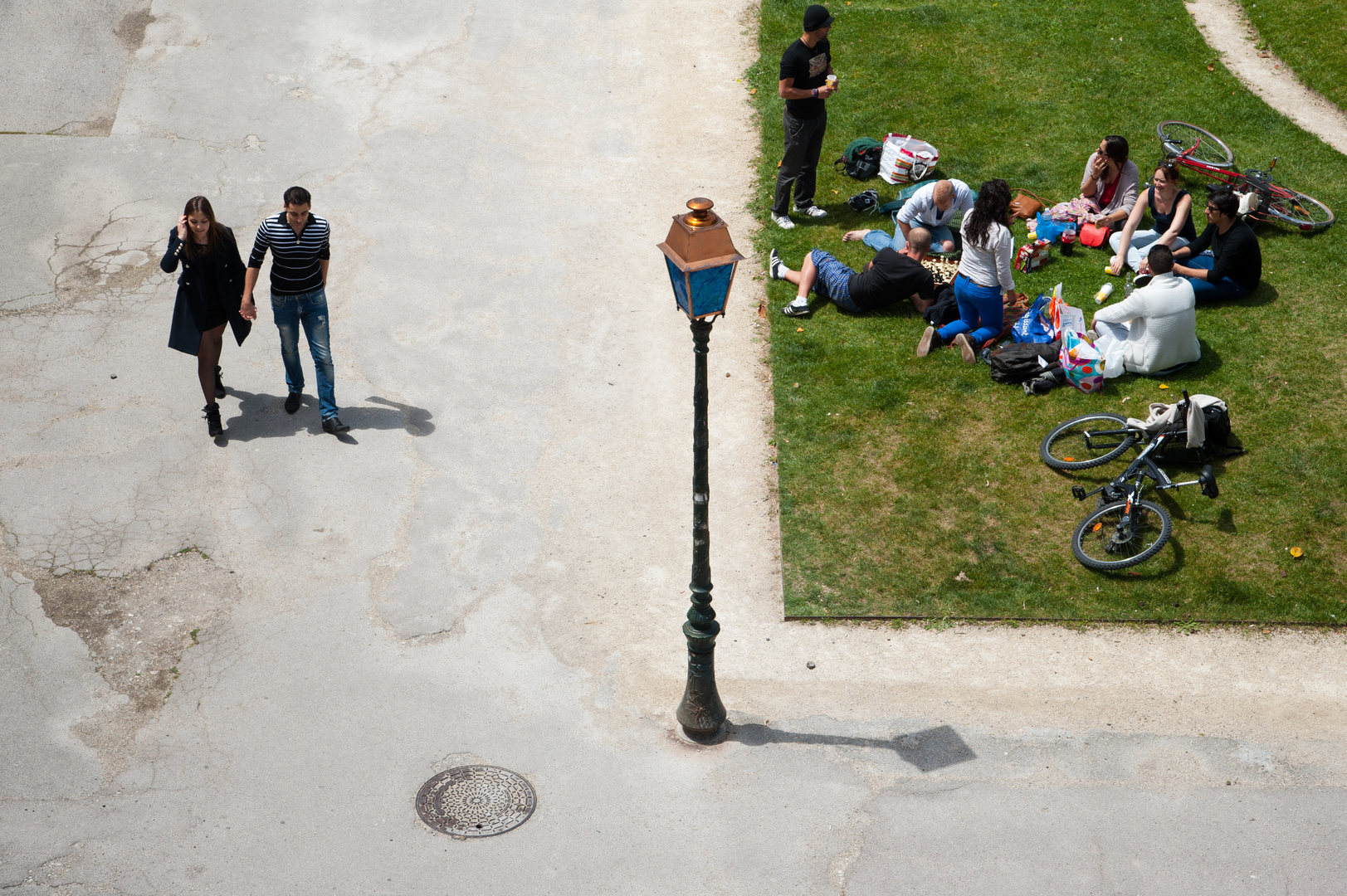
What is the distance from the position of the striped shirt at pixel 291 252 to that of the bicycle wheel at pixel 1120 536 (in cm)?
675

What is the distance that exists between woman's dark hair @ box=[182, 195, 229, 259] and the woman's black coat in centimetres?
4

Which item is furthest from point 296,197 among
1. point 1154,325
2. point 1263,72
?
point 1263,72

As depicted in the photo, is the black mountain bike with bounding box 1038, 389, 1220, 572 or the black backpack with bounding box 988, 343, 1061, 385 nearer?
the black mountain bike with bounding box 1038, 389, 1220, 572

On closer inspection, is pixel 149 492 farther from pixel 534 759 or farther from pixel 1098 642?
pixel 1098 642

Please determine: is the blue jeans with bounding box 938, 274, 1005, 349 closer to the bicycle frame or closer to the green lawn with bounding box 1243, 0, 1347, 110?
the bicycle frame

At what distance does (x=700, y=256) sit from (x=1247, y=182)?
9.56 metres

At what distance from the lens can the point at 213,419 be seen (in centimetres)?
960

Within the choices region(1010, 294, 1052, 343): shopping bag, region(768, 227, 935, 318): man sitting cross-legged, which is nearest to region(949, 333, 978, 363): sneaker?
region(1010, 294, 1052, 343): shopping bag

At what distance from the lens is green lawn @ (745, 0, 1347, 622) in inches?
336

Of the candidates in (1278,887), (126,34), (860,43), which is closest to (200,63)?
(126,34)

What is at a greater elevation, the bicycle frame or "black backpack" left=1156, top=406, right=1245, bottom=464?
the bicycle frame

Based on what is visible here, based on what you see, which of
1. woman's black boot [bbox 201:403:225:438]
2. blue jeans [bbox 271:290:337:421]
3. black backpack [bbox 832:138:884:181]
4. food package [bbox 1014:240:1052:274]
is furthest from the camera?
black backpack [bbox 832:138:884:181]

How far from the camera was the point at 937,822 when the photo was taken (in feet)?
22.8

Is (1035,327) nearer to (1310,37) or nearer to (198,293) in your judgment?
(198,293)
